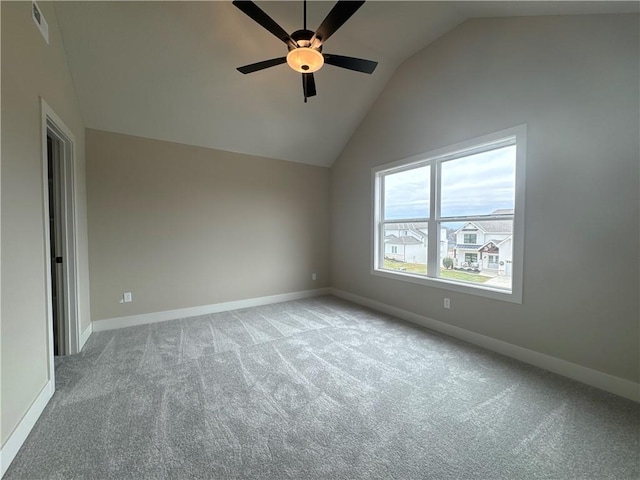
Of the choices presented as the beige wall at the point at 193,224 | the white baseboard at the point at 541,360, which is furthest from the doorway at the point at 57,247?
the white baseboard at the point at 541,360

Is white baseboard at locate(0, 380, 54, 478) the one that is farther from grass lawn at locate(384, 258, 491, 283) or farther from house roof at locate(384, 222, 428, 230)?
house roof at locate(384, 222, 428, 230)

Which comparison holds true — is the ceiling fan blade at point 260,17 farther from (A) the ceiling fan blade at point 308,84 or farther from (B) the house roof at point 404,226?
(B) the house roof at point 404,226

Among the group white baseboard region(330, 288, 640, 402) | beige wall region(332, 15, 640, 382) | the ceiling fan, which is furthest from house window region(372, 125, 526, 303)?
the ceiling fan

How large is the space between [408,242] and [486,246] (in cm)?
108

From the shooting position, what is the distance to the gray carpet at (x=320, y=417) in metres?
1.42

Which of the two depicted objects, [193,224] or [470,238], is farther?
[193,224]

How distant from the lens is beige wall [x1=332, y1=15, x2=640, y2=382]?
201 centimetres

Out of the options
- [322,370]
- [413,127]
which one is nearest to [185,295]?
[322,370]

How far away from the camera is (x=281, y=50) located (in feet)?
9.93

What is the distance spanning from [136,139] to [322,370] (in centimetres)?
373

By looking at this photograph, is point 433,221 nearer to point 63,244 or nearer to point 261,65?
point 261,65

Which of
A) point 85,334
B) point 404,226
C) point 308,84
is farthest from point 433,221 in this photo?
point 85,334

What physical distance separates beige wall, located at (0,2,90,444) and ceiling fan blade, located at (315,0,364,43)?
6.36 feet

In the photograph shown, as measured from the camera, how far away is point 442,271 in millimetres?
3367
